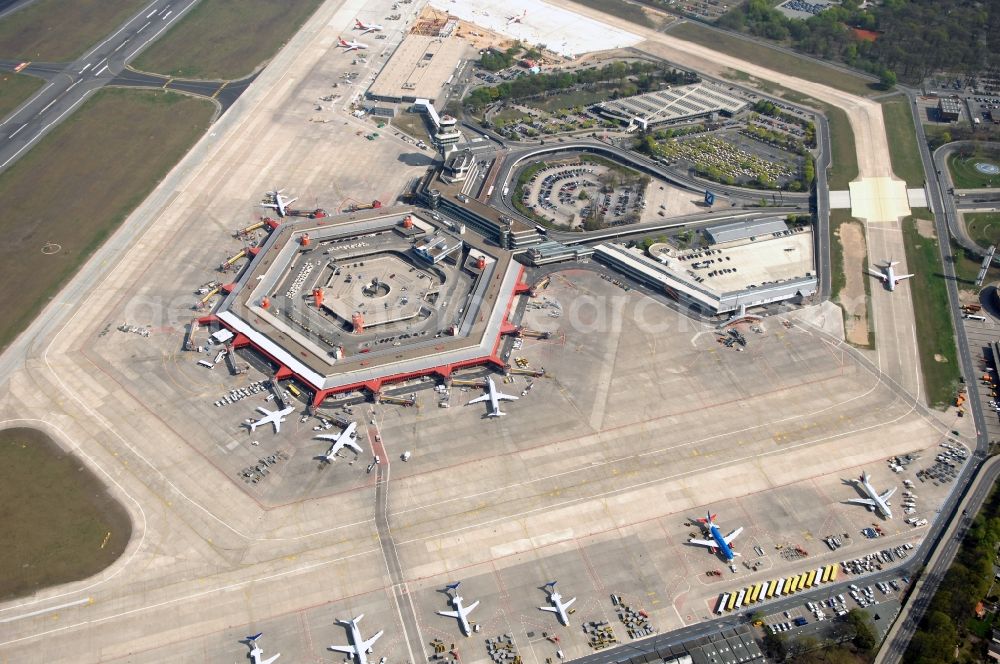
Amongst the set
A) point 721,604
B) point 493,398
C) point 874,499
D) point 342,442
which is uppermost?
point 493,398

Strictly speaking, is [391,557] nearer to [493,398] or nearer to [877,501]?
[493,398]

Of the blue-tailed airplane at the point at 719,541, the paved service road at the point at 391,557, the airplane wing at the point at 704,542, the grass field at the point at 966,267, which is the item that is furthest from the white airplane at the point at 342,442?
the grass field at the point at 966,267

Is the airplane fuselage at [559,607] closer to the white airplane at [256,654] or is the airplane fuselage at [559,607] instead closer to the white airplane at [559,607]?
the white airplane at [559,607]

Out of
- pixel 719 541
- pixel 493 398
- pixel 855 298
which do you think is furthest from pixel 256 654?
pixel 855 298

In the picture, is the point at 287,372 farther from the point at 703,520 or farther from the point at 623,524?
the point at 703,520

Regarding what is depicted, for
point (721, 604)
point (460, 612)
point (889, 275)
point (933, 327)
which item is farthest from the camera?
point (889, 275)

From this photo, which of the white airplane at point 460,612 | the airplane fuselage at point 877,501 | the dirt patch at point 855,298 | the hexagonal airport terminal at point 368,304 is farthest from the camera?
the dirt patch at point 855,298

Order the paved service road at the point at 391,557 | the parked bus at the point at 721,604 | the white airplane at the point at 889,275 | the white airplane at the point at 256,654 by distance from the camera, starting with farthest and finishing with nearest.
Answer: the white airplane at the point at 889,275 < the parked bus at the point at 721,604 < the paved service road at the point at 391,557 < the white airplane at the point at 256,654
